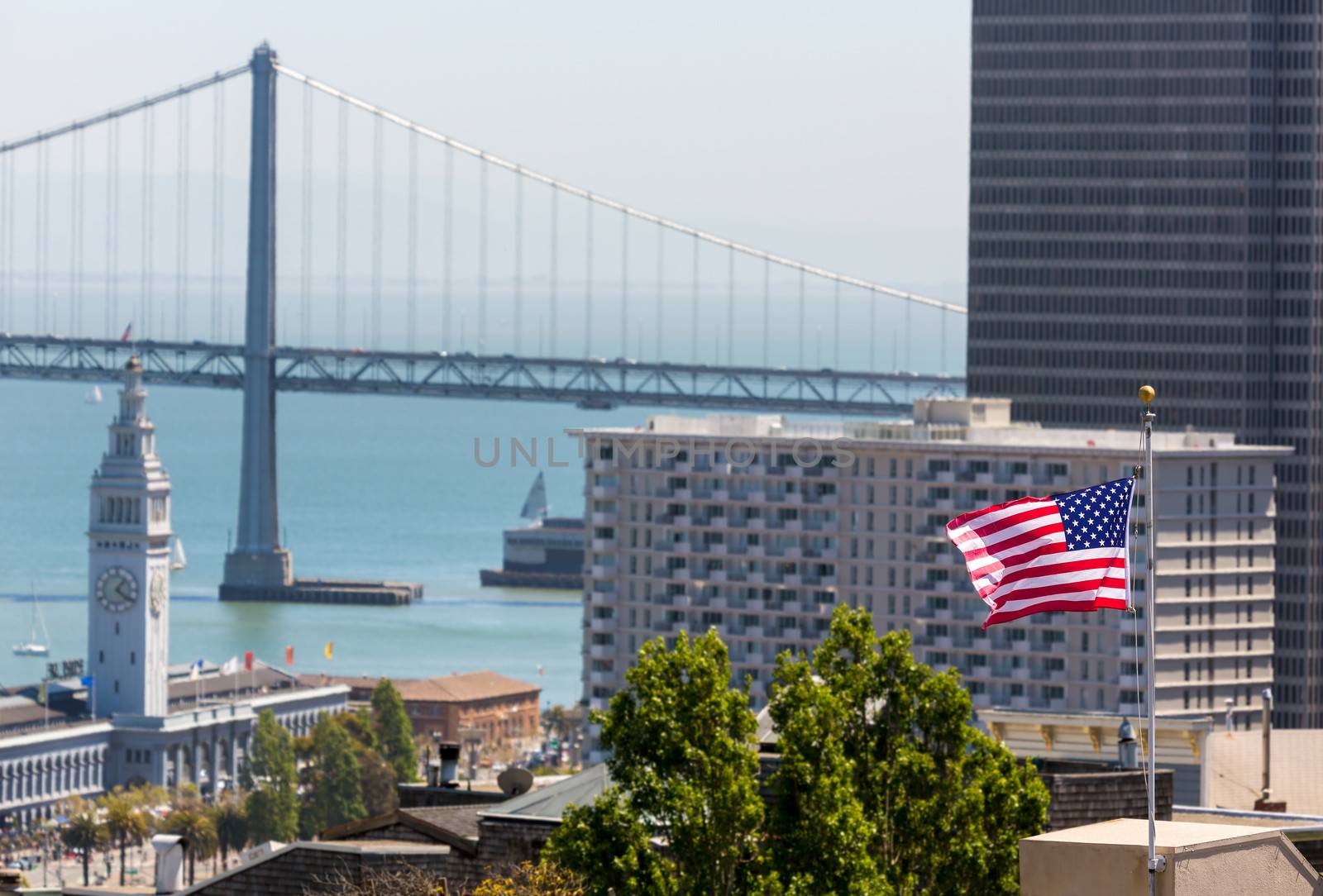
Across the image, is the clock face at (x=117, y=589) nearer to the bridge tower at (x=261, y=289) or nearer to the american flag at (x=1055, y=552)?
the bridge tower at (x=261, y=289)

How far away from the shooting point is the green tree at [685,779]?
87.2 ft

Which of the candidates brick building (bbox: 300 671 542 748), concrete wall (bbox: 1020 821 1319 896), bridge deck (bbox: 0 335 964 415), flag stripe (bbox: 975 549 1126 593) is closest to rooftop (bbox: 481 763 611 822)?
→ flag stripe (bbox: 975 549 1126 593)

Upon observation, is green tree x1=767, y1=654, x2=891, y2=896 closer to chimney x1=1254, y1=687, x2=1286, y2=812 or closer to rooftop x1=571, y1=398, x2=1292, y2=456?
chimney x1=1254, y1=687, x2=1286, y2=812

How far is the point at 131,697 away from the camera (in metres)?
153

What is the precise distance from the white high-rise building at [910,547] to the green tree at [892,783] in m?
67.4

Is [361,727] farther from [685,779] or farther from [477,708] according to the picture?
[685,779]

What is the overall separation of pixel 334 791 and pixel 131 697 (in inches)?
1514

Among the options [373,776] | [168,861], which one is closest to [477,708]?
[373,776]

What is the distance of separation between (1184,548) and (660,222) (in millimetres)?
68119

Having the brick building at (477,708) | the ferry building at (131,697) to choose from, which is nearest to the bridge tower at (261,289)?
the ferry building at (131,697)

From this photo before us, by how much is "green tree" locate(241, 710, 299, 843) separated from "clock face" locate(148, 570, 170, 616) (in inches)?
974

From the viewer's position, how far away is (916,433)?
106m

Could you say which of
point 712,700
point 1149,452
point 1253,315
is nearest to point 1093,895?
point 1149,452

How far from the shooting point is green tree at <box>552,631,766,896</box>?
26594 millimetres
